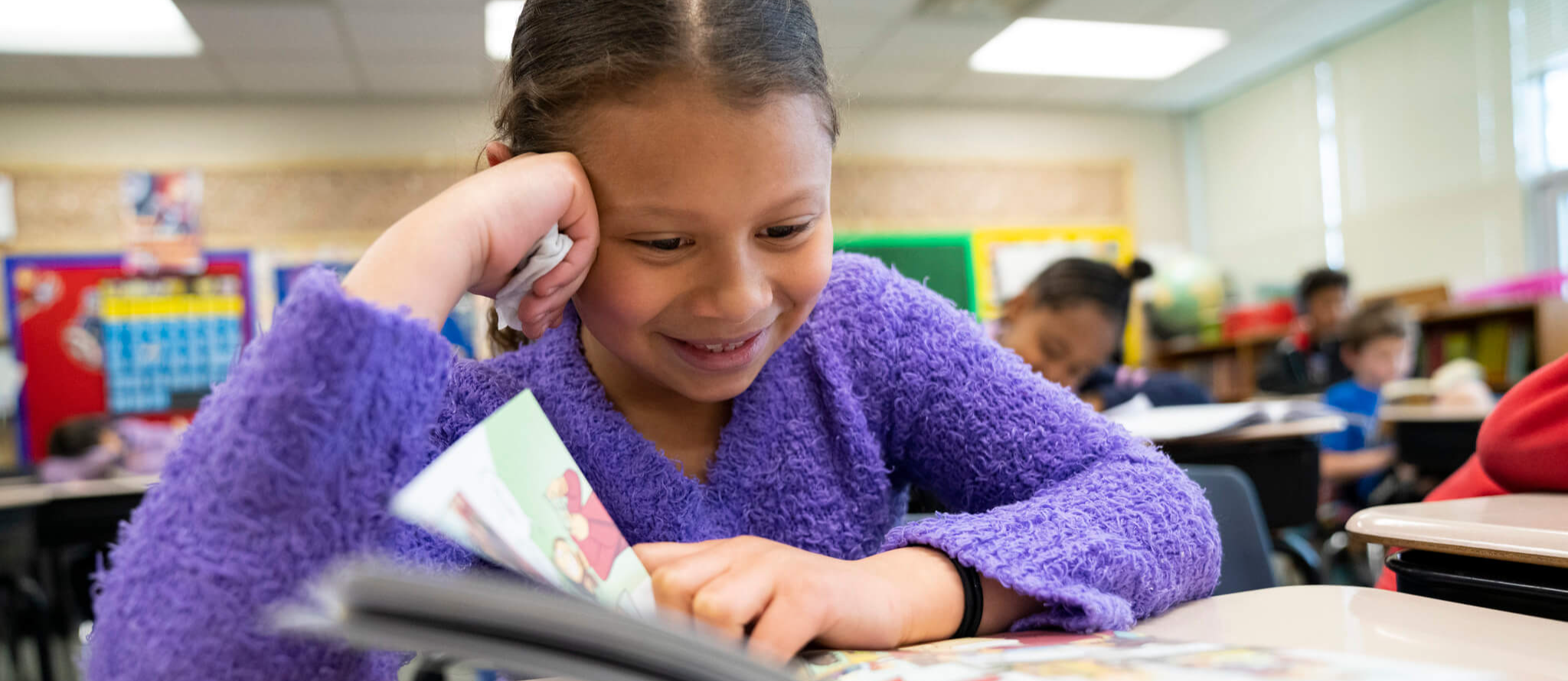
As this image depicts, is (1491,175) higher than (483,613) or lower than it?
higher

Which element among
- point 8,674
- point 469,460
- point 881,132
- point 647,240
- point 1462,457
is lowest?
point 8,674

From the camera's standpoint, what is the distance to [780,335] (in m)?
0.72

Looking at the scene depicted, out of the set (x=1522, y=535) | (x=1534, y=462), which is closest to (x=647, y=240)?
(x=1522, y=535)

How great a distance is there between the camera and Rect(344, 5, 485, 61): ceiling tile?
4.20 meters

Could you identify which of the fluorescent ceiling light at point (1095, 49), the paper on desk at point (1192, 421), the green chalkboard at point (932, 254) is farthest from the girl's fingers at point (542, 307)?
the fluorescent ceiling light at point (1095, 49)

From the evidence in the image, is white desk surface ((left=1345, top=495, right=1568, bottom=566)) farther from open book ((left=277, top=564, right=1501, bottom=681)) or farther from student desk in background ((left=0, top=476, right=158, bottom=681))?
student desk in background ((left=0, top=476, right=158, bottom=681))

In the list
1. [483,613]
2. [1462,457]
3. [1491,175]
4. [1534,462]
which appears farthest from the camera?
[1491,175]

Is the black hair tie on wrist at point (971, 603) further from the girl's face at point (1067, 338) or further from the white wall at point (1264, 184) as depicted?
the white wall at point (1264, 184)

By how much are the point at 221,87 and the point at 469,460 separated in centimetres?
559

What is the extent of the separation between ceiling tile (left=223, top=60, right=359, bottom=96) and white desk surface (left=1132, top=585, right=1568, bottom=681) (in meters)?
5.07

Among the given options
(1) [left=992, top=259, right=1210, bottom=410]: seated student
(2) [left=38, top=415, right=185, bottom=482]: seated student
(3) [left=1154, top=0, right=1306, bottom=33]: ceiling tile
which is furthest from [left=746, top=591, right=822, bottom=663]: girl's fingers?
(3) [left=1154, top=0, right=1306, bottom=33]: ceiling tile

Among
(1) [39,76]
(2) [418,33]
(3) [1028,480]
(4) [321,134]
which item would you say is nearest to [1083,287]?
(3) [1028,480]

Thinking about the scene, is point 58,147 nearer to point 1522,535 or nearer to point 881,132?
point 881,132

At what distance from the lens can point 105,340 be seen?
4.86m
